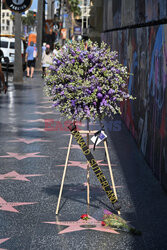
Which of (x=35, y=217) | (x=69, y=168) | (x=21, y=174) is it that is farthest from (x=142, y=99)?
(x=35, y=217)

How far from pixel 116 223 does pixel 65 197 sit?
1394 millimetres

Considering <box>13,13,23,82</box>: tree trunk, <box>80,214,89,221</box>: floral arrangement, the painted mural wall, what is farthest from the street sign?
<box>80,214,89,221</box>: floral arrangement

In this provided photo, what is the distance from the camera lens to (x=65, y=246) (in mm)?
5238

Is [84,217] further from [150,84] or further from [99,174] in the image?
[150,84]

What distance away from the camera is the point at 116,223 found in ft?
18.9

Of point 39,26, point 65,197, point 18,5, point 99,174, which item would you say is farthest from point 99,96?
point 39,26

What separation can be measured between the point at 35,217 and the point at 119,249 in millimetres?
1250

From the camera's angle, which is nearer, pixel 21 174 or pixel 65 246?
pixel 65 246

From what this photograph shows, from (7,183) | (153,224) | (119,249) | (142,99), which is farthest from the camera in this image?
(142,99)

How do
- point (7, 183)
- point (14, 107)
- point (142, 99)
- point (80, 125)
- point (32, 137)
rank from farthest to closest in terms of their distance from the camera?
point (14, 107)
point (80, 125)
point (32, 137)
point (142, 99)
point (7, 183)

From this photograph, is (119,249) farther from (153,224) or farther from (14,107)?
(14,107)

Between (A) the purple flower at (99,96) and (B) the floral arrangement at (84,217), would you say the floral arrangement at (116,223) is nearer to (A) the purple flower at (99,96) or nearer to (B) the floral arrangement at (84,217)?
(B) the floral arrangement at (84,217)

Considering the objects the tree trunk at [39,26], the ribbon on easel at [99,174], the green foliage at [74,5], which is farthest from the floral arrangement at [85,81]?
the green foliage at [74,5]

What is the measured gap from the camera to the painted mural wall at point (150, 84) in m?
7.83
